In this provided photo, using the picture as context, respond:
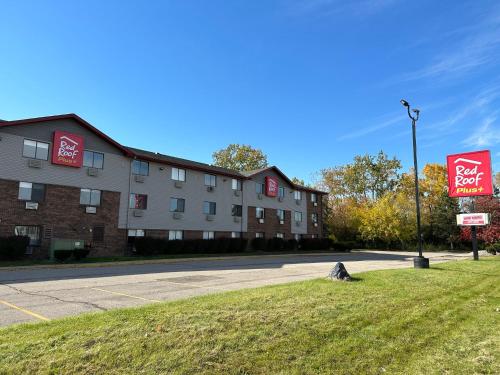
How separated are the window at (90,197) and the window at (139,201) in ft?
8.99

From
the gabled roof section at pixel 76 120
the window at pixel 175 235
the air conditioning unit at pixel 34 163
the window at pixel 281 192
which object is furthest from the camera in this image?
the window at pixel 281 192

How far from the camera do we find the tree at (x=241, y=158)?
62375 mm

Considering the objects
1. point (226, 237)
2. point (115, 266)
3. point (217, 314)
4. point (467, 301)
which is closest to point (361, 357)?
point (217, 314)

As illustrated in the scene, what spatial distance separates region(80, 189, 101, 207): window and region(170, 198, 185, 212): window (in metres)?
6.53

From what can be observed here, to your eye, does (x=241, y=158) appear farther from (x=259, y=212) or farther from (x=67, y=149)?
(x=67, y=149)

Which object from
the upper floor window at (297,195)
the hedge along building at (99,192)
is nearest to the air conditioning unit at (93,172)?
the hedge along building at (99,192)

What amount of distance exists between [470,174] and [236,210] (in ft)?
69.2

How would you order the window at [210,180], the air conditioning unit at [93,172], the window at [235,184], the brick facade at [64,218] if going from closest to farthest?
the brick facade at [64,218], the air conditioning unit at [93,172], the window at [210,180], the window at [235,184]

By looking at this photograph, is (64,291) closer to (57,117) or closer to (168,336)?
(168,336)

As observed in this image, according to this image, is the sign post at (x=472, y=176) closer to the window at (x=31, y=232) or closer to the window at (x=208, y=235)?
the window at (x=208, y=235)

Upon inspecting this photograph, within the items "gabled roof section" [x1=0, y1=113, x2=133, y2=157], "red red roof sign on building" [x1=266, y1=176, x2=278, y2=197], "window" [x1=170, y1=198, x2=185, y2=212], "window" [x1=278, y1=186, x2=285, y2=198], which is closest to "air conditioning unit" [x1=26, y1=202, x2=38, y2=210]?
"gabled roof section" [x1=0, y1=113, x2=133, y2=157]

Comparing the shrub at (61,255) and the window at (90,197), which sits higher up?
the window at (90,197)

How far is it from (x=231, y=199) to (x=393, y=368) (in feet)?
108

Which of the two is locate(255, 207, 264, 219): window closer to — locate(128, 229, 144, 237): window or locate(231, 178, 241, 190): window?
locate(231, 178, 241, 190): window
